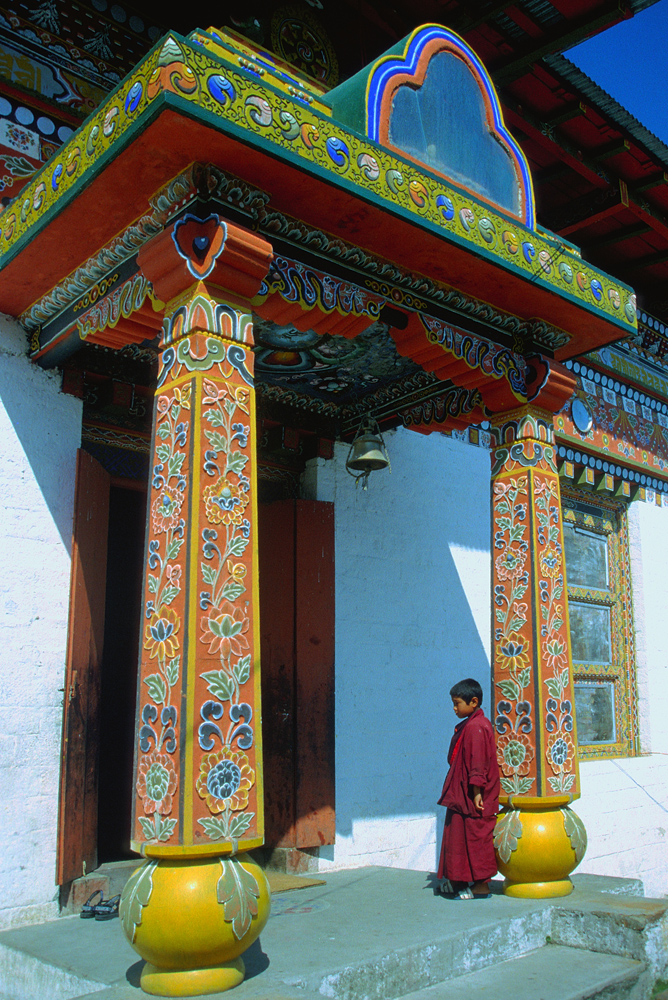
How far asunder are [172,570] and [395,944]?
1552 mm

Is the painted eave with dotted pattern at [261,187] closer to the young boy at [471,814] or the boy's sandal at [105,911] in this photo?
the young boy at [471,814]

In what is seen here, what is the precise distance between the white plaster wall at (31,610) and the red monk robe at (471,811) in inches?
67.2

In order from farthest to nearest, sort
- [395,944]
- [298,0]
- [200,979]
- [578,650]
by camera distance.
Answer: [578,650], [298,0], [395,944], [200,979]

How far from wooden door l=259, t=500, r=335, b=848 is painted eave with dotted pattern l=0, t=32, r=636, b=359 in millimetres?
1712

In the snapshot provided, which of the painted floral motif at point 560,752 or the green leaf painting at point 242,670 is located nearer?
the green leaf painting at point 242,670

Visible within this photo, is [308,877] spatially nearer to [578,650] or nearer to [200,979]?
[200,979]

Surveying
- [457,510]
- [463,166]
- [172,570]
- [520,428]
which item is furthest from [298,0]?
[172,570]

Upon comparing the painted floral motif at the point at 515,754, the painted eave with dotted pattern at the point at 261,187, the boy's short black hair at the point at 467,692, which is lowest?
the painted floral motif at the point at 515,754

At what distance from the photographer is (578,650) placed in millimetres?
6699

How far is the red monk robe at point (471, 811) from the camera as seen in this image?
374 cm

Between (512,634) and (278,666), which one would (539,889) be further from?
(278,666)

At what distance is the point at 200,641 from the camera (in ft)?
8.60

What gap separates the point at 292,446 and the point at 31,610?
185 centimetres

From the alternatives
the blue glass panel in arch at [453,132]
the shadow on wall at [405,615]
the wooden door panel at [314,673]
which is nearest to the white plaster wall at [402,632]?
the shadow on wall at [405,615]
